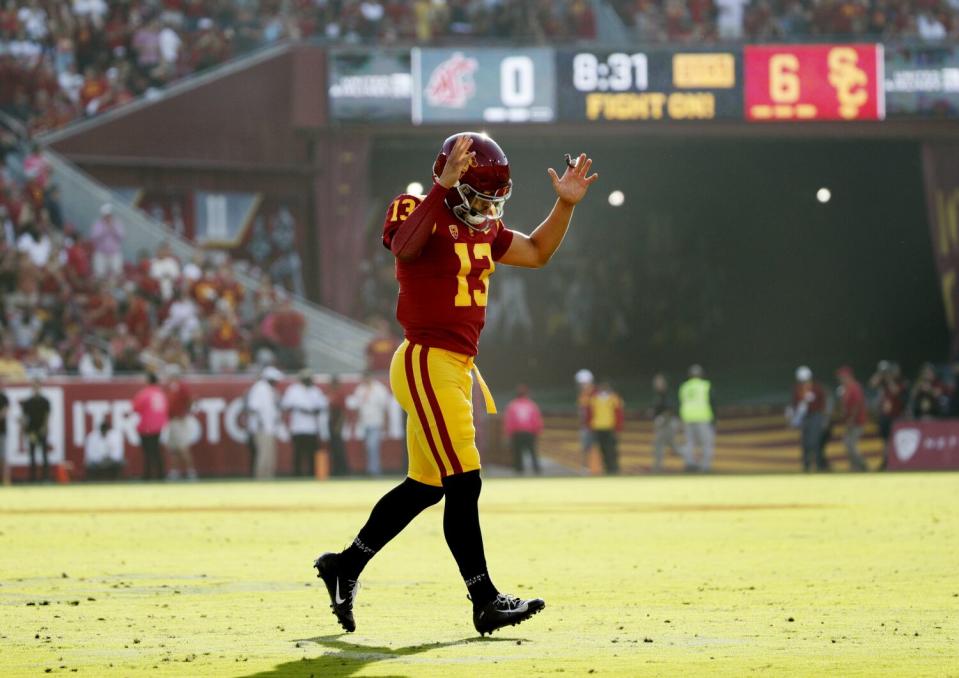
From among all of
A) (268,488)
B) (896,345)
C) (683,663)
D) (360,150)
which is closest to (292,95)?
(360,150)

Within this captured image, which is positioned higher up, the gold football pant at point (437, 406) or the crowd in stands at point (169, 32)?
the crowd in stands at point (169, 32)

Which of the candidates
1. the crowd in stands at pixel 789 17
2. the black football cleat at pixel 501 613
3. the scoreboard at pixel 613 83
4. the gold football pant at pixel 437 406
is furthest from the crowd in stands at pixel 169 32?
the black football cleat at pixel 501 613

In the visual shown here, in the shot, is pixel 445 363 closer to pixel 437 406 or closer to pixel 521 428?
pixel 437 406

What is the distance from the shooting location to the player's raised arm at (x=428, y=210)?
7066mm

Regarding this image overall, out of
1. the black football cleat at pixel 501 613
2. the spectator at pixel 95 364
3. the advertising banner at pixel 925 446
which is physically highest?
the spectator at pixel 95 364

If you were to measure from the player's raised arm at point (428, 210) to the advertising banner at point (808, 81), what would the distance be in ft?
74.7

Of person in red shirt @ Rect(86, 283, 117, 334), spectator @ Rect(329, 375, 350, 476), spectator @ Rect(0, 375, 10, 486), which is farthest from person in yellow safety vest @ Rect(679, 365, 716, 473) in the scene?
spectator @ Rect(0, 375, 10, 486)

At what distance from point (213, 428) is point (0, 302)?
4.00m

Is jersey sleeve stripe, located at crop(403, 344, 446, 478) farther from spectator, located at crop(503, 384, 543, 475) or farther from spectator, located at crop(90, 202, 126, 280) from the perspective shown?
spectator, located at crop(503, 384, 543, 475)

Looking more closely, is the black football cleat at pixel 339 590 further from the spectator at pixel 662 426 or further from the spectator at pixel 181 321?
the spectator at pixel 662 426

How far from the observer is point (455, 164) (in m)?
7.08

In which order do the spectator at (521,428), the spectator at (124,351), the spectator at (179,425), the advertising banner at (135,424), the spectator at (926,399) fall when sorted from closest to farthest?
the advertising banner at (135,424), the spectator at (179,425), the spectator at (124,351), the spectator at (521,428), the spectator at (926,399)

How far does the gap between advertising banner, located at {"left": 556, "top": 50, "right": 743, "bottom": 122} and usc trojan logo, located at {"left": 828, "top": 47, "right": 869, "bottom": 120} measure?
1670 mm

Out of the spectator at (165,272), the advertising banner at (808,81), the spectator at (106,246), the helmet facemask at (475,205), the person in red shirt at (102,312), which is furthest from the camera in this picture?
the advertising banner at (808,81)
